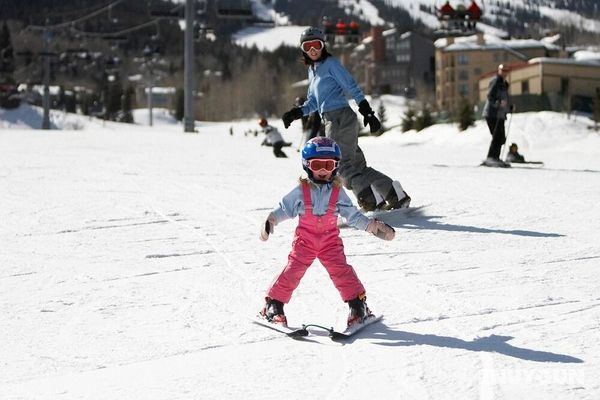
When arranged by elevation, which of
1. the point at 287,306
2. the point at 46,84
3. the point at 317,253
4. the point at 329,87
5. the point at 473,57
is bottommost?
the point at 473,57

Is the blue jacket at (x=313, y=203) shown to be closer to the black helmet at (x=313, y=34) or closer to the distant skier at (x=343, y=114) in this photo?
the distant skier at (x=343, y=114)

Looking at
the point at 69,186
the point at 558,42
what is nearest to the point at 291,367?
the point at 69,186

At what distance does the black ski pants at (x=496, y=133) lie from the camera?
1278 centimetres

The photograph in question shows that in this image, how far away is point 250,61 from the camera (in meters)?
174

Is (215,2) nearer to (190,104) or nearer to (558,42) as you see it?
(190,104)

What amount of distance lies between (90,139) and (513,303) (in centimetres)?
1719

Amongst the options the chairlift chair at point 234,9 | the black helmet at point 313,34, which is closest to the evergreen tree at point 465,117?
the chairlift chair at point 234,9

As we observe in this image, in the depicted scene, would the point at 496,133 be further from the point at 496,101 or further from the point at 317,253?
the point at 317,253

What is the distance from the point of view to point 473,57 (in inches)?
3529

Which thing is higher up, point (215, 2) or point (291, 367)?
point (215, 2)

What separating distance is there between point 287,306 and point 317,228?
0.56 metres

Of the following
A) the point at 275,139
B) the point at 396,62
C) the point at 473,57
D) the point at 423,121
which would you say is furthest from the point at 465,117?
the point at 396,62

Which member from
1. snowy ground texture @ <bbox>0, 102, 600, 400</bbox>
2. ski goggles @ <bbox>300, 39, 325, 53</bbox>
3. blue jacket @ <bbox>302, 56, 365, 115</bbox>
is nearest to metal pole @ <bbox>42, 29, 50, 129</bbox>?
snowy ground texture @ <bbox>0, 102, 600, 400</bbox>

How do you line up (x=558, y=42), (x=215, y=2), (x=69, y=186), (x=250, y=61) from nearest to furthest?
(x=69, y=186)
(x=215, y=2)
(x=558, y=42)
(x=250, y=61)
